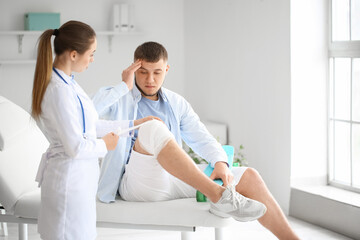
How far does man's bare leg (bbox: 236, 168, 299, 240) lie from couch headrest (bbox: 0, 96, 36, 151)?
1102mm

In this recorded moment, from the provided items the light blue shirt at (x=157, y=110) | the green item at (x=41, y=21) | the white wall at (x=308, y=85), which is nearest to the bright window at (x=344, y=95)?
the white wall at (x=308, y=85)

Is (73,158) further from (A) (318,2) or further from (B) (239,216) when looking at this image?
(A) (318,2)

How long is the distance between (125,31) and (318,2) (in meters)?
1.90

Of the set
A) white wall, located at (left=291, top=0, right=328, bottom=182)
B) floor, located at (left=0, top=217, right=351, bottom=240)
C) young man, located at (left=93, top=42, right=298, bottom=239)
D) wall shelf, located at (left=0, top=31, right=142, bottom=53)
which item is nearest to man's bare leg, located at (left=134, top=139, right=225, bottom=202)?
young man, located at (left=93, top=42, right=298, bottom=239)

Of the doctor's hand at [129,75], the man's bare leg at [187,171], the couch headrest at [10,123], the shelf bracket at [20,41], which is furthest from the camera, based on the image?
the shelf bracket at [20,41]

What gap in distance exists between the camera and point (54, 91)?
1.96 metres

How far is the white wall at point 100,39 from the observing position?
4871 mm

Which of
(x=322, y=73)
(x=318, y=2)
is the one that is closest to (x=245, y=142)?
(x=322, y=73)

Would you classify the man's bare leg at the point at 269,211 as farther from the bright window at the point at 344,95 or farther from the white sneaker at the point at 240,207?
the bright window at the point at 344,95

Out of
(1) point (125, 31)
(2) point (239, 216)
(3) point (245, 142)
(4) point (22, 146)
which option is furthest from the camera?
(1) point (125, 31)

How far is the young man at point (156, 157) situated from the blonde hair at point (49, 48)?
1.57ft

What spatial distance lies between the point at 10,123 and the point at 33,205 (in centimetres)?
51

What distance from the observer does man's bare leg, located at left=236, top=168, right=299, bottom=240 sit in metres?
2.31

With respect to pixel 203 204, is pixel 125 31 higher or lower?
higher
